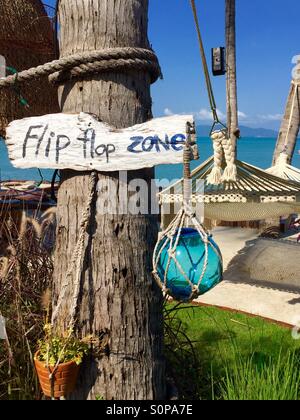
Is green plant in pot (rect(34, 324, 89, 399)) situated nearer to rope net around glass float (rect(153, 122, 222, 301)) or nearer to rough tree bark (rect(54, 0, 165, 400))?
rough tree bark (rect(54, 0, 165, 400))

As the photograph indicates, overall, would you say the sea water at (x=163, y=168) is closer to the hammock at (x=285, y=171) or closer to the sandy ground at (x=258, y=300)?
the hammock at (x=285, y=171)

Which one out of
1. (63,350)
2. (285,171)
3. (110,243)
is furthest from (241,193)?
(63,350)

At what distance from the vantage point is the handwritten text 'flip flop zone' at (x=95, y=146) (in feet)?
5.06

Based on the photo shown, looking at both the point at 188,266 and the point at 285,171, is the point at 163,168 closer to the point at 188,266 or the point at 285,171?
the point at 285,171

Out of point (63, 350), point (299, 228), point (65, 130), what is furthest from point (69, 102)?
point (299, 228)

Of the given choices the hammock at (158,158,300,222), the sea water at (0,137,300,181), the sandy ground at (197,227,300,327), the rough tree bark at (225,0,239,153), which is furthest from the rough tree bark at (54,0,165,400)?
the rough tree bark at (225,0,239,153)

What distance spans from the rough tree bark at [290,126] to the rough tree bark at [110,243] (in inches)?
210

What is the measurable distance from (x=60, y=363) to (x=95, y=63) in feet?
3.66

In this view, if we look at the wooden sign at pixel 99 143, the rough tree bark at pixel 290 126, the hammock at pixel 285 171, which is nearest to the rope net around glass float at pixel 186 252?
the wooden sign at pixel 99 143

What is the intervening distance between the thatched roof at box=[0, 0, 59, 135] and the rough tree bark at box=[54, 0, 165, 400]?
3174 millimetres

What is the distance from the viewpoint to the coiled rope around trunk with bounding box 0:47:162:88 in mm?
1514
